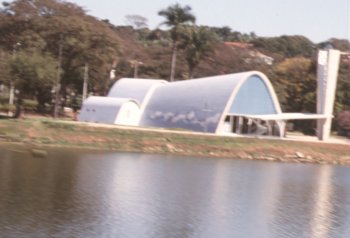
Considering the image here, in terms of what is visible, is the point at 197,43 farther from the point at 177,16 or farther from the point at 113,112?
the point at 113,112

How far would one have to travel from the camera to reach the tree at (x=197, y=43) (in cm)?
7662

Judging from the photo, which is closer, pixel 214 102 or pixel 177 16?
pixel 214 102

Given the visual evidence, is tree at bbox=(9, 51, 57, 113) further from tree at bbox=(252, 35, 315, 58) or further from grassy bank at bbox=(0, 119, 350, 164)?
tree at bbox=(252, 35, 315, 58)

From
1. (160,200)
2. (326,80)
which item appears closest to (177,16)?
(326,80)

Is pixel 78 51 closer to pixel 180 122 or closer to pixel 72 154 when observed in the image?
pixel 180 122

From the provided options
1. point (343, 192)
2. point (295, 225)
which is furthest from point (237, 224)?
point (343, 192)

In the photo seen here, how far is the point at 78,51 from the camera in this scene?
6788 centimetres

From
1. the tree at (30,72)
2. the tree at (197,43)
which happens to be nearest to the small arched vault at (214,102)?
the tree at (30,72)

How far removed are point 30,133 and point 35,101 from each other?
3552 cm

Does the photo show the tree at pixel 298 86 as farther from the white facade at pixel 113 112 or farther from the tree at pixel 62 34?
the white facade at pixel 113 112

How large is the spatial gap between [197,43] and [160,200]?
55.7 metres

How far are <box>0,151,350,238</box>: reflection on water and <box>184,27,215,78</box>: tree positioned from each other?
135 ft

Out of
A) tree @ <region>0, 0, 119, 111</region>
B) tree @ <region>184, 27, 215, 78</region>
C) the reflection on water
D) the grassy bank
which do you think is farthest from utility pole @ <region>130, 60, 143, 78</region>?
the reflection on water

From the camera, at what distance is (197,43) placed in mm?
77125
